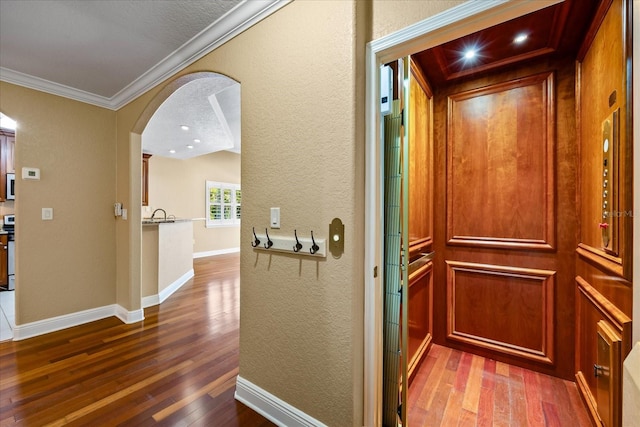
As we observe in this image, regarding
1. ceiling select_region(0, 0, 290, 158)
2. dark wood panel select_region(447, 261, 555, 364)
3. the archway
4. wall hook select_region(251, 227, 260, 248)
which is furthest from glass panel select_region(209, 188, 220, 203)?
dark wood panel select_region(447, 261, 555, 364)

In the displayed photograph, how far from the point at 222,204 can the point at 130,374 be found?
6.38 m

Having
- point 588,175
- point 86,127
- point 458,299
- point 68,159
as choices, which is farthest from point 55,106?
point 588,175

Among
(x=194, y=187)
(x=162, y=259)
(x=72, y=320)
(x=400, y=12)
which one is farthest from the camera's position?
(x=194, y=187)

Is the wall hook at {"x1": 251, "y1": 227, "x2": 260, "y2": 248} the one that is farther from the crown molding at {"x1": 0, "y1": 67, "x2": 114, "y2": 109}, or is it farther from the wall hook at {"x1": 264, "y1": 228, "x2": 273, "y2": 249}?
the crown molding at {"x1": 0, "y1": 67, "x2": 114, "y2": 109}

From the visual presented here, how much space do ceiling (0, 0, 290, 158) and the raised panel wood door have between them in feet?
6.01

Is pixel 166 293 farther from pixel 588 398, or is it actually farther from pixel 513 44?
pixel 513 44

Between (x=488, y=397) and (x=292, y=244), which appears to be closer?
(x=292, y=244)

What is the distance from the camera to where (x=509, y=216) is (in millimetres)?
2205

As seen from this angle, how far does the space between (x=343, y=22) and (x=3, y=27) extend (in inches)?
94.6

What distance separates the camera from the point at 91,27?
1.89 meters

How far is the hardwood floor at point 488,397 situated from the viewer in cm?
163

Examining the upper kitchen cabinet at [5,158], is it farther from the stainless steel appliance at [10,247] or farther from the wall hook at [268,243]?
the wall hook at [268,243]

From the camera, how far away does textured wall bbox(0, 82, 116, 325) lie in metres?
2.63

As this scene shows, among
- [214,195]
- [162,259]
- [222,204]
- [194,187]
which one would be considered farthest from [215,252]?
[162,259]
